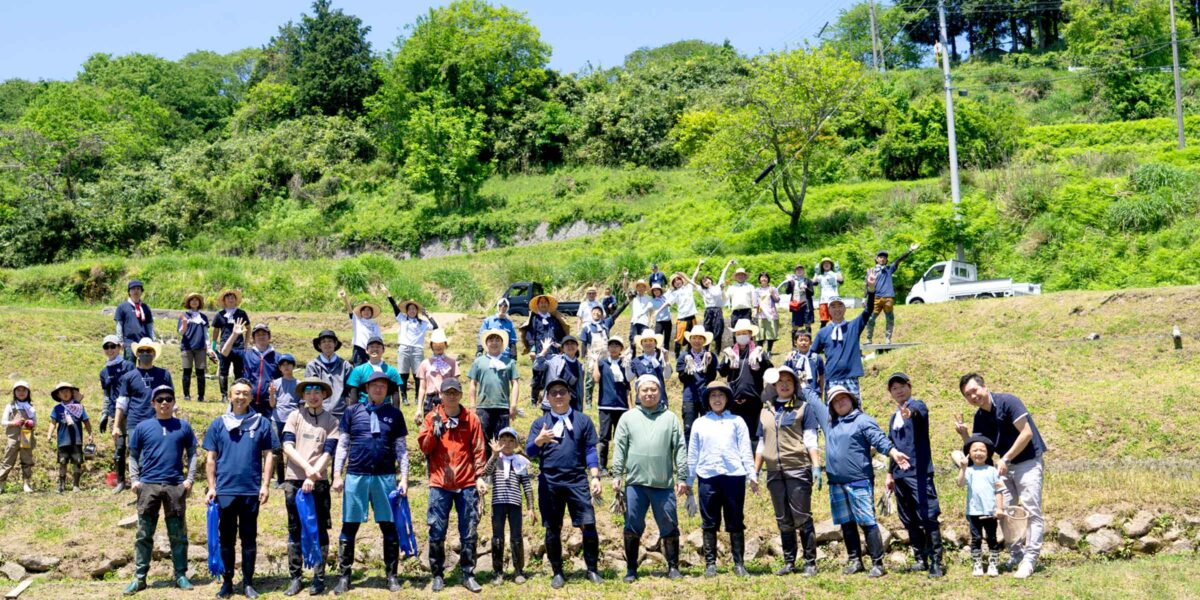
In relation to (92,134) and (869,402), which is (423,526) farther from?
(92,134)

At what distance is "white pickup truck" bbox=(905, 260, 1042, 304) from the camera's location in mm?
28781

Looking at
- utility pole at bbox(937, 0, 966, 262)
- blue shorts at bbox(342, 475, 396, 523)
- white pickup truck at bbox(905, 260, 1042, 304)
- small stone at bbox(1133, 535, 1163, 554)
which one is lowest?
small stone at bbox(1133, 535, 1163, 554)

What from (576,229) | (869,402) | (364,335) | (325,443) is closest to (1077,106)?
(576,229)

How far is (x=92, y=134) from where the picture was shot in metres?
64.8

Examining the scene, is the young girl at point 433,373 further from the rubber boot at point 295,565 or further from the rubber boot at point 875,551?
the rubber boot at point 875,551

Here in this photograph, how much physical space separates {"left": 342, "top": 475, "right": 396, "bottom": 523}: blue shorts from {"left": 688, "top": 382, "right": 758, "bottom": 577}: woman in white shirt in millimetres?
2901

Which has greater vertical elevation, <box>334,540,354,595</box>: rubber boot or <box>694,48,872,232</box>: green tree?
<box>694,48,872,232</box>: green tree

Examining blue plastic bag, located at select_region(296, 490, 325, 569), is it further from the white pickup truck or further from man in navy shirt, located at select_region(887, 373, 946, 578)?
the white pickup truck

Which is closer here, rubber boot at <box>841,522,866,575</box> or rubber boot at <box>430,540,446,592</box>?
rubber boot at <box>430,540,446,592</box>

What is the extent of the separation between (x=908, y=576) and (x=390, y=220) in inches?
1875

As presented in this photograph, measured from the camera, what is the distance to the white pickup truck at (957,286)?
94.4 ft

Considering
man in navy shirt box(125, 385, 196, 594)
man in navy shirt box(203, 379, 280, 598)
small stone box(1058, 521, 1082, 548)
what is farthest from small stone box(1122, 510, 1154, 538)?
man in navy shirt box(125, 385, 196, 594)

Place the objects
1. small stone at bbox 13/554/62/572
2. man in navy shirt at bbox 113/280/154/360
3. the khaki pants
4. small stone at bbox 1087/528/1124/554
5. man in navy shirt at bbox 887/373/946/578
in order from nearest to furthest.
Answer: man in navy shirt at bbox 887/373/946/578
small stone at bbox 1087/528/1124/554
small stone at bbox 13/554/62/572
the khaki pants
man in navy shirt at bbox 113/280/154/360

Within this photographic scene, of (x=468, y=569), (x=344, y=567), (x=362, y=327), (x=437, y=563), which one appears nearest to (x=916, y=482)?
(x=468, y=569)
